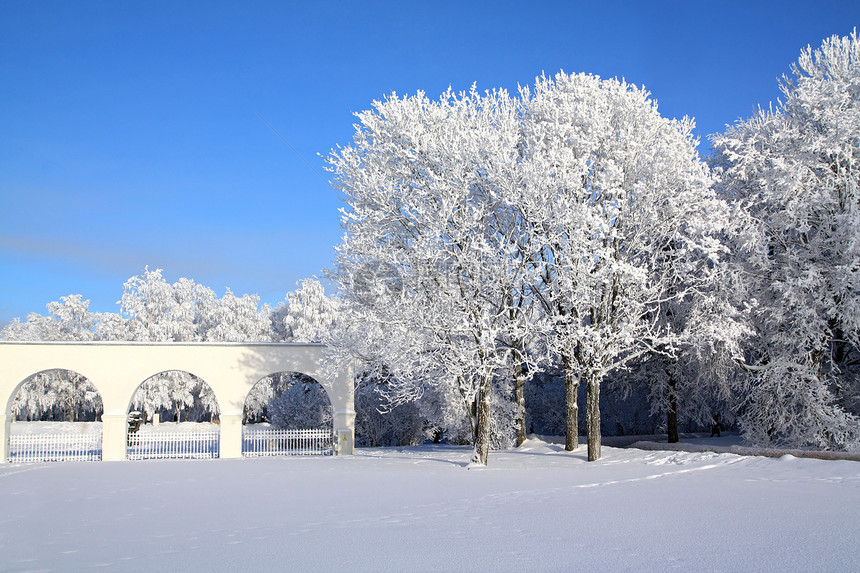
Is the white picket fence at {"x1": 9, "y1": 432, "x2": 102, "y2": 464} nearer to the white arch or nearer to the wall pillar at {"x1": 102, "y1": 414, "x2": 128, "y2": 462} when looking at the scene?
the white arch

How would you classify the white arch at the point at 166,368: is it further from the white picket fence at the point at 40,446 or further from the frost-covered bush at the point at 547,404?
the frost-covered bush at the point at 547,404

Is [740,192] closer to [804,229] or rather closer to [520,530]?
[804,229]

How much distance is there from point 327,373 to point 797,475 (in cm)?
1291

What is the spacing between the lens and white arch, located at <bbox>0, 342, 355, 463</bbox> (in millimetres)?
21500

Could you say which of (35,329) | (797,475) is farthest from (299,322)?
(797,475)

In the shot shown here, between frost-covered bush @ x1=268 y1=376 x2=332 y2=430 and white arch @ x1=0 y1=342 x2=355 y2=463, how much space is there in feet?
32.6

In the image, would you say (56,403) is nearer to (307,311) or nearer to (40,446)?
(307,311)

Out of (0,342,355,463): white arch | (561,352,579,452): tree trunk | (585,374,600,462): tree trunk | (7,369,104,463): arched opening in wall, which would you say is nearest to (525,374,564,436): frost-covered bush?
(0,342,355,463): white arch

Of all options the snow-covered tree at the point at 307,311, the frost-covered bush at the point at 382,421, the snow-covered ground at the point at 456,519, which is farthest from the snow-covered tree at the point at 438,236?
the snow-covered tree at the point at 307,311

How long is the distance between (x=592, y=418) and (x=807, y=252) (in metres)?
7.75

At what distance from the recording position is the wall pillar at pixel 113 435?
21625 mm

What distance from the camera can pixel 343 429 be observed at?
22422 millimetres

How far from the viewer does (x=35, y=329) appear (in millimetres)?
51344

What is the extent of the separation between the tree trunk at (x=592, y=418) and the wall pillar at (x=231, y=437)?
11684 millimetres
